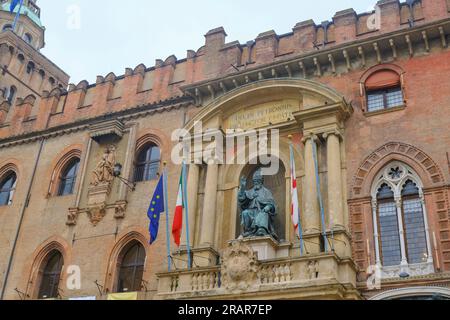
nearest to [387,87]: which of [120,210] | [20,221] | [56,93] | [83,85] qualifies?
[120,210]

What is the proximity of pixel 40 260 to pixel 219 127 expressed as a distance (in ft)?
25.9

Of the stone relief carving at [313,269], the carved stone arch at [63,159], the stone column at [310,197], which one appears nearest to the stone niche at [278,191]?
the stone column at [310,197]

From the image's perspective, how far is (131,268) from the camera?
1881 cm

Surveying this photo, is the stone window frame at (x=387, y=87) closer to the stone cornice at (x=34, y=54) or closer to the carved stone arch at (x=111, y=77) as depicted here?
the carved stone arch at (x=111, y=77)

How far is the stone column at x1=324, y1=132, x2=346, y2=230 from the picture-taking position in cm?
1535

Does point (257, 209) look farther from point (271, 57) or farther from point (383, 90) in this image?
point (271, 57)

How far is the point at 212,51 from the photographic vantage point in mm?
21203

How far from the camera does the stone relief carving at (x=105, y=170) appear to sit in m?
20.6

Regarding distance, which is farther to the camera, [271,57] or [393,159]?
[271,57]

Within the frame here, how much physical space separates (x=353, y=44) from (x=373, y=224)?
18.3 feet

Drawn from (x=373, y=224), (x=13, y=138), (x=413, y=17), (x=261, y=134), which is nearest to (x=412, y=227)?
(x=373, y=224)

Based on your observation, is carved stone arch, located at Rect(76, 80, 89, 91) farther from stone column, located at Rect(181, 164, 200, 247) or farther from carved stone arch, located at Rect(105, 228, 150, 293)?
stone column, located at Rect(181, 164, 200, 247)

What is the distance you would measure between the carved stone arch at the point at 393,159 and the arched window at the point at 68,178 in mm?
10941
